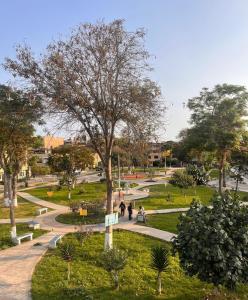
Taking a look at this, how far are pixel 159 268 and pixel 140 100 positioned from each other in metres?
7.42

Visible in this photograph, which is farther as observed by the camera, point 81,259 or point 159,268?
point 81,259

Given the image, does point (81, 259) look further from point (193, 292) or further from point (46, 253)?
point (193, 292)

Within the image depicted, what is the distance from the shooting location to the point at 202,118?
39.8m

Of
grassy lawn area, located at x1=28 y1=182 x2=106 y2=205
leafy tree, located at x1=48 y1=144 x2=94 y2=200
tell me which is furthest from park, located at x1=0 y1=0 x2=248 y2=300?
leafy tree, located at x1=48 y1=144 x2=94 y2=200

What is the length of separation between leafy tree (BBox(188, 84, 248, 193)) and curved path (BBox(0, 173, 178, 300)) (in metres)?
12.2

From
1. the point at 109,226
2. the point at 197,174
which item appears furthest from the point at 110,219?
the point at 197,174

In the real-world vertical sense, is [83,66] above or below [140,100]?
above

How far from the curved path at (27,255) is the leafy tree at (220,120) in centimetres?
1219

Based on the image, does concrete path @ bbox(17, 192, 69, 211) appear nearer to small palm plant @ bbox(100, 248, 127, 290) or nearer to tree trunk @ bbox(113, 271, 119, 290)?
small palm plant @ bbox(100, 248, 127, 290)

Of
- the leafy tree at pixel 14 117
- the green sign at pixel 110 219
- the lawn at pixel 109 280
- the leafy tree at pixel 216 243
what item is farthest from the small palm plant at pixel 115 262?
the leafy tree at pixel 14 117

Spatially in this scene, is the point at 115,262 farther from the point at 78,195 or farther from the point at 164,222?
the point at 78,195

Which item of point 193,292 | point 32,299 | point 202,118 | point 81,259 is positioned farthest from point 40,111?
point 202,118

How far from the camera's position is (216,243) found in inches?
429

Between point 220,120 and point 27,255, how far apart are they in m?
27.5
